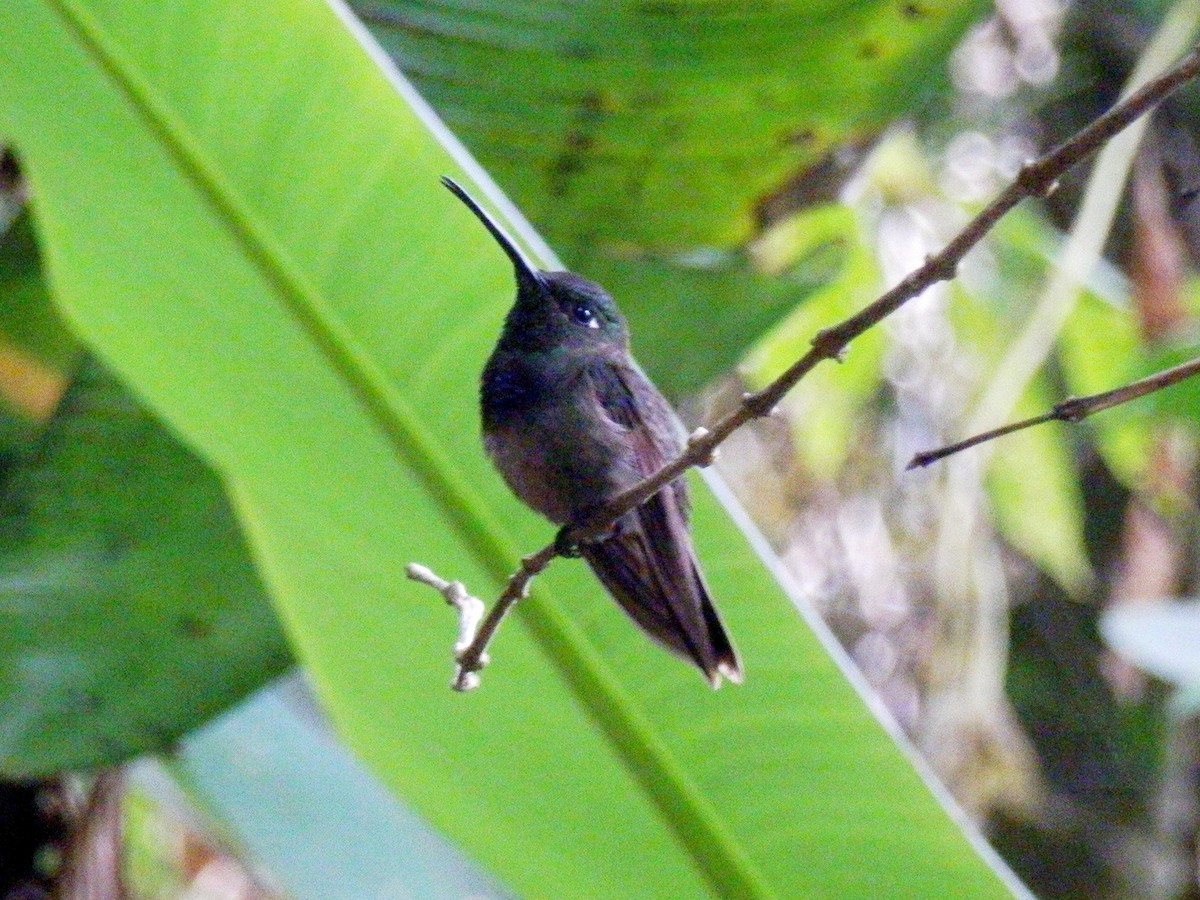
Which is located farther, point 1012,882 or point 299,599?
point 299,599

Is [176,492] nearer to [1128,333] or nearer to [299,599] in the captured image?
[299,599]

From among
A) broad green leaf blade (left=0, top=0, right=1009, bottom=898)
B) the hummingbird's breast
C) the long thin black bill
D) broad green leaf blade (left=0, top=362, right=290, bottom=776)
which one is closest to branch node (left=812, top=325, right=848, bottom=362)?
the long thin black bill

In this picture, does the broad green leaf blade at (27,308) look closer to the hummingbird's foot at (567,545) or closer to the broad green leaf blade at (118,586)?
the broad green leaf blade at (118,586)

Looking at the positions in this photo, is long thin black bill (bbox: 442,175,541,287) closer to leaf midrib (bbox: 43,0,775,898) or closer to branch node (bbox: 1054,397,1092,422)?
leaf midrib (bbox: 43,0,775,898)

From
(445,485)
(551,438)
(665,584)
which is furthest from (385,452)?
(665,584)

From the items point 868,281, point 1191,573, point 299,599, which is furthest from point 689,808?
point 1191,573
